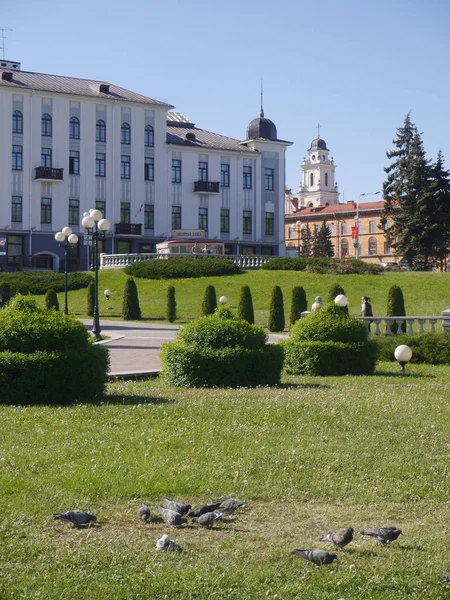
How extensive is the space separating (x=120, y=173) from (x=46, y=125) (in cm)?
636

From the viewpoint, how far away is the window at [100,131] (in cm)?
6278

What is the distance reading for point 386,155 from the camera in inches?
2635

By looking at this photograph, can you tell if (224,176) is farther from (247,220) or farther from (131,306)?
(131,306)

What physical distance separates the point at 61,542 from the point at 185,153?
62446mm

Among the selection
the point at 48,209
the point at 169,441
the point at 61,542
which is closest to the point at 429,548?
the point at 61,542

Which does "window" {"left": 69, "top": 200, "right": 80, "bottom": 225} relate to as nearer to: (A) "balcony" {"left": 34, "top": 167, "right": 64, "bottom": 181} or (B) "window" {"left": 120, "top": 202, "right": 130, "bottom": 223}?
(A) "balcony" {"left": 34, "top": 167, "right": 64, "bottom": 181}

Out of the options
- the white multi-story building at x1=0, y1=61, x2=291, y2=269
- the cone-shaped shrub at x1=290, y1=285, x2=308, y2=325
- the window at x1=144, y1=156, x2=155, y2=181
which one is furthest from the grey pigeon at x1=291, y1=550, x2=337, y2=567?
the window at x1=144, y1=156, x2=155, y2=181

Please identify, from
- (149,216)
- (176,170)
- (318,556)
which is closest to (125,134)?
(176,170)

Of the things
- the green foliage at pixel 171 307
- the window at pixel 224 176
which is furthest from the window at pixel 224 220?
the green foliage at pixel 171 307

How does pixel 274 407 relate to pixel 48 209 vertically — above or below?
below

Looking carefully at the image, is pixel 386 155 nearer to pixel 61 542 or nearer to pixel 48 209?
pixel 48 209

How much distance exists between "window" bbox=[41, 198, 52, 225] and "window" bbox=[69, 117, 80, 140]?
4982 mm

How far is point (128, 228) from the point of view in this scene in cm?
6294

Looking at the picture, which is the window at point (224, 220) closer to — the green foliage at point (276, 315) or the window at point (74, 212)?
the window at point (74, 212)
